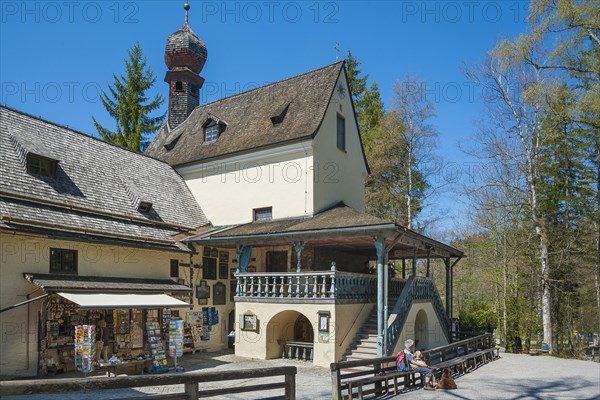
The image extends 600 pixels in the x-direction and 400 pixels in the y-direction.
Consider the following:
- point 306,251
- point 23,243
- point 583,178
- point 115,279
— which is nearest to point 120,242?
point 115,279

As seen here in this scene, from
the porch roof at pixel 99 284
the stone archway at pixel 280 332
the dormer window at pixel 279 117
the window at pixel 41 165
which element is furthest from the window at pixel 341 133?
the window at pixel 41 165

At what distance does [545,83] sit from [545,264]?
27.9ft

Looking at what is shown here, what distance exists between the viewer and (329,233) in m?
16.1

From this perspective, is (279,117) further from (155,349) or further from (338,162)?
(155,349)

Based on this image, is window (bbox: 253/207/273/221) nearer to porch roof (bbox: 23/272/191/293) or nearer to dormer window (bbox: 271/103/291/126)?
dormer window (bbox: 271/103/291/126)

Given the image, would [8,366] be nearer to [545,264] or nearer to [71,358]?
[71,358]

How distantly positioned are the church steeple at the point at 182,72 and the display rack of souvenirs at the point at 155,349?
1592 centimetres

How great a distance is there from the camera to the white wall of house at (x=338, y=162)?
2073 cm

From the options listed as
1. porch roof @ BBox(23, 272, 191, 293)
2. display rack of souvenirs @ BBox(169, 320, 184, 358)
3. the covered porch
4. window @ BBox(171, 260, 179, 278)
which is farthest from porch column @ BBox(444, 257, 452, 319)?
display rack of souvenirs @ BBox(169, 320, 184, 358)

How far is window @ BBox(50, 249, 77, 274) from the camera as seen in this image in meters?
15.0

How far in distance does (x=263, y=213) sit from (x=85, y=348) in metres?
9.68

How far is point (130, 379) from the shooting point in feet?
22.6

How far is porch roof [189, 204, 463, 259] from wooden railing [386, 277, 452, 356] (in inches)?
53.5

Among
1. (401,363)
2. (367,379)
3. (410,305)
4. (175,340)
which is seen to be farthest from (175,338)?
(410,305)
